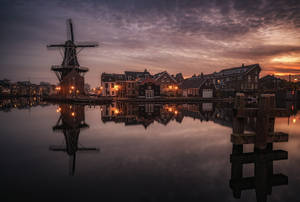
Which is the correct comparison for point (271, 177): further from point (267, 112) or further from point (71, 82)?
point (71, 82)

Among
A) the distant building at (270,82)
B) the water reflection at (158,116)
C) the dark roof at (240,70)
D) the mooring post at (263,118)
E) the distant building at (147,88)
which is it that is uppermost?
the dark roof at (240,70)

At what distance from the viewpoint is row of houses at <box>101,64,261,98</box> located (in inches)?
2699

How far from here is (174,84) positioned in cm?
7156

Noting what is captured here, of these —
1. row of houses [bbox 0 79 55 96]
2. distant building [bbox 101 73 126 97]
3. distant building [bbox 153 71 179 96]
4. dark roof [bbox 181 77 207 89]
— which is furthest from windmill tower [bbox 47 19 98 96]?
row of houses [bbox 0 79 55 96]

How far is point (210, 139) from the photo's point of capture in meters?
14.8

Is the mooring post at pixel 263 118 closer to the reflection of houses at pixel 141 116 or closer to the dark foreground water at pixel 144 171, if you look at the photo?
the dark foreground water at pixel 144 171

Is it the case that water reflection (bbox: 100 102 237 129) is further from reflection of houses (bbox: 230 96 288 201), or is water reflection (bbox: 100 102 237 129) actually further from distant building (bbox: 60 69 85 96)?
distant building (bbox: 60 69 85 96)

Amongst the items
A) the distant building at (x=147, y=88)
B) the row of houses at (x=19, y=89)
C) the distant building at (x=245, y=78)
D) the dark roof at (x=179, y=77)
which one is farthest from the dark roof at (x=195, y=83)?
the row of houses at (x=19, y=89)

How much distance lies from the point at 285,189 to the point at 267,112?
385cm

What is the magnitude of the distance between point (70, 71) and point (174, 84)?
36193 millimetres

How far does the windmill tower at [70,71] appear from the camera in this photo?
5722cm

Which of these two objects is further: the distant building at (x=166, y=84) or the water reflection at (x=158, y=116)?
the distant building at (x=166, y=84)

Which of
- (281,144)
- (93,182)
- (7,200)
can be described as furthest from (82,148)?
(281,144)

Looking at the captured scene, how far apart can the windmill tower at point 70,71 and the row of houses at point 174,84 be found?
52.7ft
